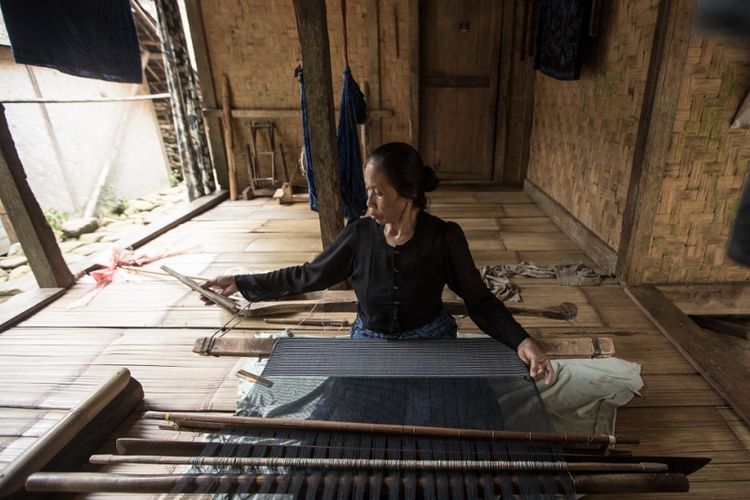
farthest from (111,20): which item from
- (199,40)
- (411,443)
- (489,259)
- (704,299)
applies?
(704,299)

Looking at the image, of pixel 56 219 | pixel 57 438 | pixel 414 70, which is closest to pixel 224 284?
pixel 57 438

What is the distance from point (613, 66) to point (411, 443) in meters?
3.08

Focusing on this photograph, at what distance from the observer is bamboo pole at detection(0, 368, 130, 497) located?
1.23m

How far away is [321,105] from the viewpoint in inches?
88.7

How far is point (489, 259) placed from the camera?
3.23 meters

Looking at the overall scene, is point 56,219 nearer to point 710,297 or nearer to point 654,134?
point 654,134

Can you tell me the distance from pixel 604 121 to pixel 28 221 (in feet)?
13.6

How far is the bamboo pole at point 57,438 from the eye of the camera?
123 cm

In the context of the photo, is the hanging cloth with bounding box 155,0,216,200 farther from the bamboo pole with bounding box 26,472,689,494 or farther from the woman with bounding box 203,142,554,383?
the bamboo pole with bounding box 26,472,689,494

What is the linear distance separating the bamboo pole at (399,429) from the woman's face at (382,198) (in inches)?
25.4

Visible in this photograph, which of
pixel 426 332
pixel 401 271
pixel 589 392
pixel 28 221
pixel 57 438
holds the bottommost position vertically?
pixel 589 392

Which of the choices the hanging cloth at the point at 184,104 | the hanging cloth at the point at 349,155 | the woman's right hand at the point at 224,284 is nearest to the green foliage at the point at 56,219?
the hanging cloth at the point at 184,104

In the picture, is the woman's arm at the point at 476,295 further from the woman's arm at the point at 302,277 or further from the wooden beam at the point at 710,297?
the wooden beam at the point at 710,297

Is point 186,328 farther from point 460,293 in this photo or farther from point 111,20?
point 111,20
